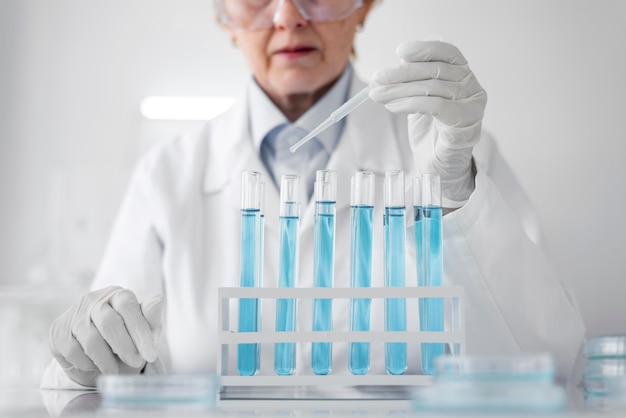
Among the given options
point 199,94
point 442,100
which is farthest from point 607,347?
point 199,94

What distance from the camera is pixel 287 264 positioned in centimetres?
120

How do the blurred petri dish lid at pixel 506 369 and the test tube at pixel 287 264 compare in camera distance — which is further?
the test tube at pixel 287 264

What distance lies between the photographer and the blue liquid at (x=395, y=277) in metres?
1.14

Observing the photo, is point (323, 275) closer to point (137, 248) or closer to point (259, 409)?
point (259, 409)

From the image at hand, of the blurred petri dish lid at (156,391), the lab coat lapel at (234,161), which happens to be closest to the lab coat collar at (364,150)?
the lab coat lapel at (234,161)

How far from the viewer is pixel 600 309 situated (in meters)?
2.32

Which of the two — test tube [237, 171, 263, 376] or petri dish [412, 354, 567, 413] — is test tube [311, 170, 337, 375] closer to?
test tube [237, 171, 263, 376]

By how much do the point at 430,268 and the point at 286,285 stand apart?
8.7 inches

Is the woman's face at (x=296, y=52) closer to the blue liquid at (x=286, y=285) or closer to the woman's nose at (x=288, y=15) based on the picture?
the woman's nose at (x=288, y=15)

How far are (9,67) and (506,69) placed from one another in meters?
1.59

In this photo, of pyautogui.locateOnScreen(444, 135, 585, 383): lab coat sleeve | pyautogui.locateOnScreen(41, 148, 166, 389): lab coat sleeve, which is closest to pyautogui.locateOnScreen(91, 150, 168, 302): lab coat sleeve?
pyautogui.locateOnScreen(41, 148, 166, 389): lab coat sleeve

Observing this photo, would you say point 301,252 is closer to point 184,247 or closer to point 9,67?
point 184,247

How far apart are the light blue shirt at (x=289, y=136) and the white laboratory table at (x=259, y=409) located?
3.20ft

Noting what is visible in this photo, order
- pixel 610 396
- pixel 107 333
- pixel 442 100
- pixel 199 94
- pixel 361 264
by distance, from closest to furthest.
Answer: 1. pixel 610 396
2. pixel 361 264
3. pixel 107 333
4. pixel 442 100
5. pixel 199 94
